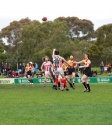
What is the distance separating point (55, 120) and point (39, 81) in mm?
24167

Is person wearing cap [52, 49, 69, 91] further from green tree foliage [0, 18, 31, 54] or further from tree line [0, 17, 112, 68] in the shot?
green tree foliage [0, 18, 31, 54]

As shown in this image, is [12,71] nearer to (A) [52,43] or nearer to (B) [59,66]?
(A) [52,43]

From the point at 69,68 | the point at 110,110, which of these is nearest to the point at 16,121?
the point at 110,110

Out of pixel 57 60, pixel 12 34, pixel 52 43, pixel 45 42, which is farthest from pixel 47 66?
pixel 12 34

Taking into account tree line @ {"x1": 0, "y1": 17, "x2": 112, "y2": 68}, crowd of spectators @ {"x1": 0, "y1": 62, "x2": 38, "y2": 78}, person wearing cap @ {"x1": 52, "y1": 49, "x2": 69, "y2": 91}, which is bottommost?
person wearing cap @ {"x1": 52, "y1": 49, "x2": 69, "y2": 91}

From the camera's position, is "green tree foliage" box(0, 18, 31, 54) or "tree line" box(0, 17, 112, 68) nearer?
"tree line" box(0, 17, 112, 68)

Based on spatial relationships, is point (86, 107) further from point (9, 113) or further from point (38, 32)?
point (38, 32)

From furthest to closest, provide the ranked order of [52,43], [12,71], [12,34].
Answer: [12,34] < [52,43] < [12,71]

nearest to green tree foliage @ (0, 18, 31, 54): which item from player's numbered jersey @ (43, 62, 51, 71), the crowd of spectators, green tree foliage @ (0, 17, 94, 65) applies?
green tree foliage @ (0, 17, 94, 65)

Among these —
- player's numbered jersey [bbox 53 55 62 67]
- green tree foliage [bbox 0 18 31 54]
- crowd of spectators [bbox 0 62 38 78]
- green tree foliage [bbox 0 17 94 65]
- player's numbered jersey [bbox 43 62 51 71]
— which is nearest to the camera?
player's numbered jersey [bbox 53 55 62 67]

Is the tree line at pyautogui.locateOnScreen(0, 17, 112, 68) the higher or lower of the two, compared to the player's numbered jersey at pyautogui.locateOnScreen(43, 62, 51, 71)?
higher

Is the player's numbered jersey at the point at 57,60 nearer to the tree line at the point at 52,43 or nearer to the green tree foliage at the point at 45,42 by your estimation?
the green tree foliage at the point at 45,42

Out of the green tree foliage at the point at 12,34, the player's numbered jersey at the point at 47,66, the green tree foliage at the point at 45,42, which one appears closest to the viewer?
the player's numbered jersey at the point at 47,66

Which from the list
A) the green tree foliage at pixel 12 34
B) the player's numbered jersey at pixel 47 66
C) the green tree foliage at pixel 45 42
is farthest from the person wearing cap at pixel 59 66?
the green tree foliage at pixel 12 34
